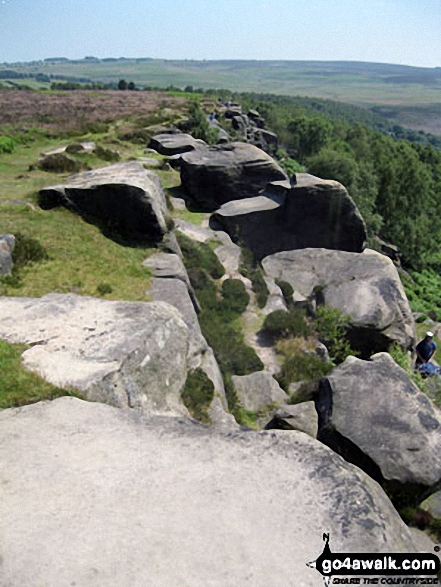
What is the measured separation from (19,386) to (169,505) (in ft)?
14.1

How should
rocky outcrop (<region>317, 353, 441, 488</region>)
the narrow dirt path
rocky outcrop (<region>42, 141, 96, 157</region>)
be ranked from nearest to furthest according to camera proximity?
rocky outcrop (<region>317, 353, 441, 488</region>) → the narrow dirt path → rocky outcrop (<region>42, 141, 96, 157</region>)

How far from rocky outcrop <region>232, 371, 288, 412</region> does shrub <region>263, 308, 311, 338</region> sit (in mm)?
3205

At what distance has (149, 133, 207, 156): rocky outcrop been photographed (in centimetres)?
3825

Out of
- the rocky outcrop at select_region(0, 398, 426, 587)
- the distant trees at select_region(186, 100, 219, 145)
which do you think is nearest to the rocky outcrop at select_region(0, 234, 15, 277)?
the rocky outcrop at select_region(0, 398, 426, 587)

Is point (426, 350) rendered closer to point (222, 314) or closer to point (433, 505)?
point (222, 314)

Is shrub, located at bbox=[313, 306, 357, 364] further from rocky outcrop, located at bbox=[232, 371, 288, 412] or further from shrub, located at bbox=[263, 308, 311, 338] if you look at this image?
rocky outcrop, located at bbox=[232, 371, 288, 412]

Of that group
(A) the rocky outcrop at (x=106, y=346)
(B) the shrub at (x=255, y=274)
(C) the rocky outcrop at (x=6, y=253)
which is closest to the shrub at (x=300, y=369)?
(B) the shrub at (x=255, y=274)

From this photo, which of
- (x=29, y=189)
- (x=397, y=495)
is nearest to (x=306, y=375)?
(x=397, y=495)

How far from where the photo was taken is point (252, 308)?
21.5 meters

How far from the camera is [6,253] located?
15156mm

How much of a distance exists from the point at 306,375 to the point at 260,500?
10.4 m

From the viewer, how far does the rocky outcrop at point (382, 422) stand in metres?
10.0

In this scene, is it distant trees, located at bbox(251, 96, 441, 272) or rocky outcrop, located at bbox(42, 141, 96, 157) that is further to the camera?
distant trees, located at bbox(251, 96, 441, 272)

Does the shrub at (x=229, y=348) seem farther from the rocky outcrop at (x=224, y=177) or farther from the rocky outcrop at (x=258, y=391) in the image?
the rocky outcrop at (x=224, y=177)
